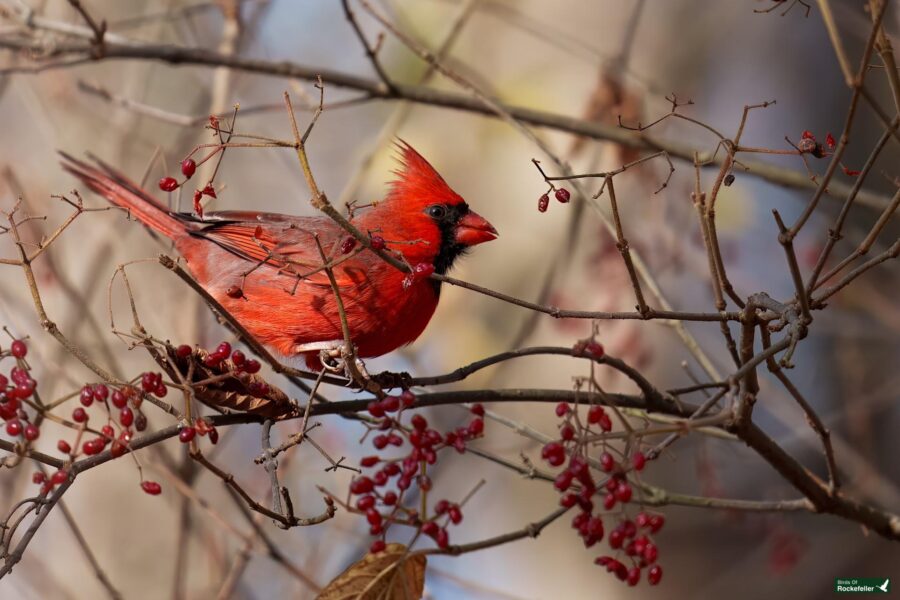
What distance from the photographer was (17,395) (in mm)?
1685

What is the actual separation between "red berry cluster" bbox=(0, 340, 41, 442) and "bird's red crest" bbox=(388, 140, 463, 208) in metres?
1.62

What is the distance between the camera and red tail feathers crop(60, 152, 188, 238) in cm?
347

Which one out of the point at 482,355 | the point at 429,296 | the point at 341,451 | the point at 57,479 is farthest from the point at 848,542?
the point at 57,479

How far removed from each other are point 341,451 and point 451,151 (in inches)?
61.2

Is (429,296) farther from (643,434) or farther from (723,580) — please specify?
(723,580)

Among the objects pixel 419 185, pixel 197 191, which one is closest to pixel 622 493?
pixel 197 191

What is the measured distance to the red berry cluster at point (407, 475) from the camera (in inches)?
70.1

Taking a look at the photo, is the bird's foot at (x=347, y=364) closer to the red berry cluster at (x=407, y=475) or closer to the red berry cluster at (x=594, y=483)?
the red berry cluster at (x=407, y=475)

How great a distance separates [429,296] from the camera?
3.05 metres

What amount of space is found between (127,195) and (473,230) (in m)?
1.22

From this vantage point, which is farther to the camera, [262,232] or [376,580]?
[262,232]

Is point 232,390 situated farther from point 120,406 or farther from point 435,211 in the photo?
point 435,211

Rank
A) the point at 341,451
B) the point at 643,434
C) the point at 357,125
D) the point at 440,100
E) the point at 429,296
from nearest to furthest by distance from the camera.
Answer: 1. the point at 643,434
2. the point at 429,296
3. the point at 440,100
4. the point at 341,451
5. the point at 357,125

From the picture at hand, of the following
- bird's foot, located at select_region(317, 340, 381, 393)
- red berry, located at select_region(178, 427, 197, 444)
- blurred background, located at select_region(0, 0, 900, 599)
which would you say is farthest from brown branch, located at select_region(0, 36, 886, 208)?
red berry, located at select_region(178, 427, 197, 444)
